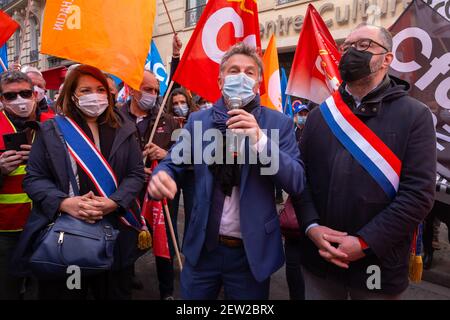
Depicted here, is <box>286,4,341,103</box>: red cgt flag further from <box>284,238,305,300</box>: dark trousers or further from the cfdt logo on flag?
the cfdt logo on flag

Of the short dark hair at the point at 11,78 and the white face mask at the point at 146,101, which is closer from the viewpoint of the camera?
the short dark hair at the point at 11,78

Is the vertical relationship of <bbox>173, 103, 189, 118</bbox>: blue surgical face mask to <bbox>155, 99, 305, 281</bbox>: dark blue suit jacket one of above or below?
above

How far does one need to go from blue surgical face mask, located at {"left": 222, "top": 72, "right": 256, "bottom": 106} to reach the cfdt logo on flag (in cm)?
146

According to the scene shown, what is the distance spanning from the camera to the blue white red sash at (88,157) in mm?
2074

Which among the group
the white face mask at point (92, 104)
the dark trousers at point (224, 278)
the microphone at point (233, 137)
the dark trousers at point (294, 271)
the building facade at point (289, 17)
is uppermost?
the building facade at point (289, 17)

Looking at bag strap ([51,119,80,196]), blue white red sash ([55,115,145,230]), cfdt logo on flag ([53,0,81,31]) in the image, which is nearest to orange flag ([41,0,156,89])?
cfdt logo on flag ([53,0,81,31])

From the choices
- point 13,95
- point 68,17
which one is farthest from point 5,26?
point 13,95

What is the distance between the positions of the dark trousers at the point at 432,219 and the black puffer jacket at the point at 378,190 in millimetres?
2147

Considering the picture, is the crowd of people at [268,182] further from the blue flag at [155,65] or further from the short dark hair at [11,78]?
the blue flag at [155,65]

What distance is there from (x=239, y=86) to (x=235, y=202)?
59cm

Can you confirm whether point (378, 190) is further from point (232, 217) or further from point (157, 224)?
point (157, 224)

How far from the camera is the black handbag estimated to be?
184 centimetres

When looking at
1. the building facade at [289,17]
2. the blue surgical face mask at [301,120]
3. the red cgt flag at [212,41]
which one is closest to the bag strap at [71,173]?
the red cgt flag at [212,41]

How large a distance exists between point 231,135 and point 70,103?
116 centimetres
